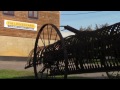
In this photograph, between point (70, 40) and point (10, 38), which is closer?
point (70, 40)

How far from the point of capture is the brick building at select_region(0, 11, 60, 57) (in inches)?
1121

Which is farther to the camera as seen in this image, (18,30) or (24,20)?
(24,20)

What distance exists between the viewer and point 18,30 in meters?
30.2

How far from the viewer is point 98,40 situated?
318 inches

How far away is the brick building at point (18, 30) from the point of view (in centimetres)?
2848

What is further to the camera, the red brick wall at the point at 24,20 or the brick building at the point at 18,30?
the red brick wall at the point at 24,20

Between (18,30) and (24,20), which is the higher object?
(24,20)

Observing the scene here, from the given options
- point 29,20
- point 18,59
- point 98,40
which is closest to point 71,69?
point 98,40

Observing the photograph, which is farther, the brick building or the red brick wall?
the red brick wall
